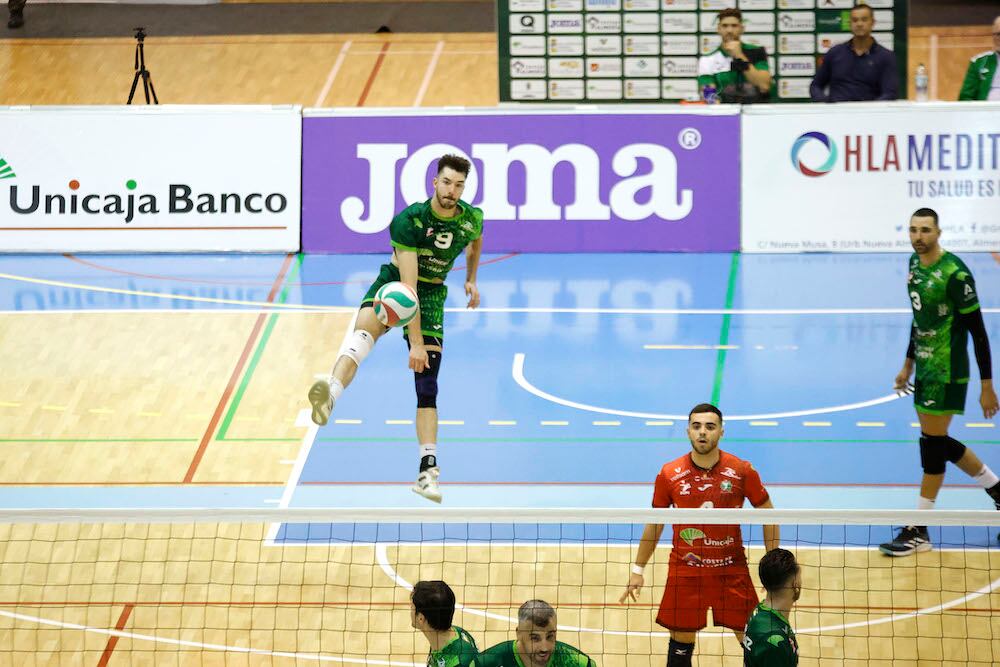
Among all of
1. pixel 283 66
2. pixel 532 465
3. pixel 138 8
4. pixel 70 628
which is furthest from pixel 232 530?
pixel 138 8

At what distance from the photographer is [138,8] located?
29.4m

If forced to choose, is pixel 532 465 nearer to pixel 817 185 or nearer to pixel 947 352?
pixel 947 352

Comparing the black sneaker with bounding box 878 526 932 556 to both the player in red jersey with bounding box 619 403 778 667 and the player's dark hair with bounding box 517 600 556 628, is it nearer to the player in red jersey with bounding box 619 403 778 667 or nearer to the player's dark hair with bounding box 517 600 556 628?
the player in red jersey with bounding box 619 403 778 667

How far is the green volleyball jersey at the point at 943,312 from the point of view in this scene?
9.30 metres

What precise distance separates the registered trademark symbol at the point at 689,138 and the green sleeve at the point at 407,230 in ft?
25.9

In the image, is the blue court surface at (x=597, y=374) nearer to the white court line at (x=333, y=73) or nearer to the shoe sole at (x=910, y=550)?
the shoe sole at (x=910, y=550)

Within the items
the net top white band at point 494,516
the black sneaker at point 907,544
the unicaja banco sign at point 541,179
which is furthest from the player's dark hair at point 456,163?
the unicaja banco sign at point 541,179

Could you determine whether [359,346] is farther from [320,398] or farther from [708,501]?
[708,501]

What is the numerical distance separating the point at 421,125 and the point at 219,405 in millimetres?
5619

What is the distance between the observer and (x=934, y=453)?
957cm

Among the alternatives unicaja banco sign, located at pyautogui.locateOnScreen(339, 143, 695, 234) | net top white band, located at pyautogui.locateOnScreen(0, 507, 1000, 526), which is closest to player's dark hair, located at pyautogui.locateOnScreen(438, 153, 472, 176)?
net top white band, located at pyautogui.locateOnScreen(0, 507, 1000, 526)

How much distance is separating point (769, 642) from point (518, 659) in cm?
117

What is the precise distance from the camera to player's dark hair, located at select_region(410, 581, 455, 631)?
644 cm

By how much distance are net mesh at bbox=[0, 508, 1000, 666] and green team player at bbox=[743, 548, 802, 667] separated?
1.71 metres
